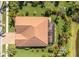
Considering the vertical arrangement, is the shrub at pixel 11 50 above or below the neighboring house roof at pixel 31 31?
below

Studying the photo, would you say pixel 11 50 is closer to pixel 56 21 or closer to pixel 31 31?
pixel 31 31

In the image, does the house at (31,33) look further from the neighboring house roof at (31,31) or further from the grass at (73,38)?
the grass at (73,38)

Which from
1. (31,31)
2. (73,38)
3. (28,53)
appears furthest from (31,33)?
(73,38)

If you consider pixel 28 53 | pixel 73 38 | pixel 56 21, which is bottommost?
pixel 28 53

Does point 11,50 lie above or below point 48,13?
below

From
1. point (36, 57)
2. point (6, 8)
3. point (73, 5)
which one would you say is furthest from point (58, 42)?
point (6, 8)

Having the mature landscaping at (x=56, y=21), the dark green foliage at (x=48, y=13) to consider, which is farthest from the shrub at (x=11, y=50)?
the dark green foliage at (x=48, y=13)
